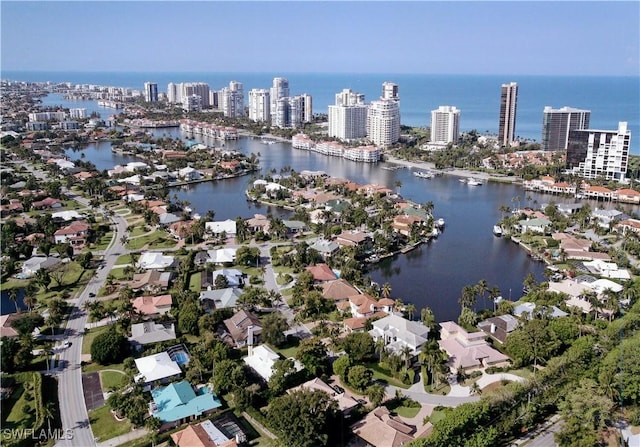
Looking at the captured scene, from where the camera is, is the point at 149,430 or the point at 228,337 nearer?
the point at 149,430

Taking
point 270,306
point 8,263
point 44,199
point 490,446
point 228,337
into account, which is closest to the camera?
point 490,446

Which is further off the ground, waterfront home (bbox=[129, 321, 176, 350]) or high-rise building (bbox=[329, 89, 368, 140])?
high-rise building (bbox=[329, 89, 368, 140])

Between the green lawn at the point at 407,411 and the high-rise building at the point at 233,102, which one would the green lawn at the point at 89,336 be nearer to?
the green lawn at the point at 407,411

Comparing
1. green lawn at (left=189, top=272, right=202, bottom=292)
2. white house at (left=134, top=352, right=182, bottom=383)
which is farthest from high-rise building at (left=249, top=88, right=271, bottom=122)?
white house at (left=134, top=352, right=182, bottom=383)

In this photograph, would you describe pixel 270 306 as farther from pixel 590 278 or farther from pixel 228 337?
pixel 590 278

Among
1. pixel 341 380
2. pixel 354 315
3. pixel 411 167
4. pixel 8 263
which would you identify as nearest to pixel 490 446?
pixel 341 380

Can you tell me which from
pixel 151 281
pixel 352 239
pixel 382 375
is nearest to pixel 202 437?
pixel 382 375

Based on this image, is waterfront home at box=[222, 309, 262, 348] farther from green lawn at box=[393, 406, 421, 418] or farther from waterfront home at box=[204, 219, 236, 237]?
waterfront home at box=[204, 219, 236, 237]
